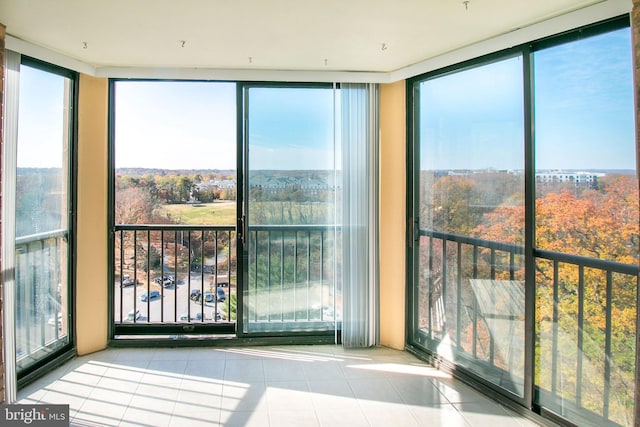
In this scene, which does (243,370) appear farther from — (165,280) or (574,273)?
(574,273)

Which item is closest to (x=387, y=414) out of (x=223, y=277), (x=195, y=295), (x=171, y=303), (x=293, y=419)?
(x=293, y=419)

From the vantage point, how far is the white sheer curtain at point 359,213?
3.96 metres

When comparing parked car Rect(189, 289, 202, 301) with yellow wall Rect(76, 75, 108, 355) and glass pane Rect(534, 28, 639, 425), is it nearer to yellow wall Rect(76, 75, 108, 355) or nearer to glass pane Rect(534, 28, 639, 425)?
yellow wall Rect(76, 75, 108, 355)

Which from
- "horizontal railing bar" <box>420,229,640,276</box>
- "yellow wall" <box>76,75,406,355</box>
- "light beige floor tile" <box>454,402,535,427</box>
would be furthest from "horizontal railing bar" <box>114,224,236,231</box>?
"light beige floor tile" <box>454,402,535,427</box>

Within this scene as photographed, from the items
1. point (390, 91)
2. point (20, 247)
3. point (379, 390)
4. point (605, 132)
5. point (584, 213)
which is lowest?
point (379, 390)

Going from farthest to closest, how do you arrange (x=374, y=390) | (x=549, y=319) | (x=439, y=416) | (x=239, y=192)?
(x=239, y=192) → (x=374, y=390) → (x=439, y=416) → (x=549, y=319)

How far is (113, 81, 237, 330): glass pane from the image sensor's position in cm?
395

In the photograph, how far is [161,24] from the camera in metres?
2.74

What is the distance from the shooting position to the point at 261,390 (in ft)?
10.3

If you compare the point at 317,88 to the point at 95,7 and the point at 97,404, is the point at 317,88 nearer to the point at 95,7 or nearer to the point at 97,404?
the point at 95,7

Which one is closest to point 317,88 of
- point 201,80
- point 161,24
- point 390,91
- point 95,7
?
point 390,91

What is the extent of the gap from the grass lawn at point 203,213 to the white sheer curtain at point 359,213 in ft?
3.25

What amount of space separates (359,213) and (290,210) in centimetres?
59

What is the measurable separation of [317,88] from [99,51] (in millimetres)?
1680
